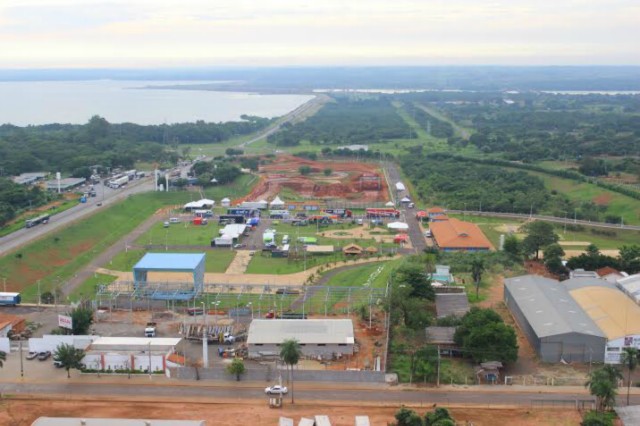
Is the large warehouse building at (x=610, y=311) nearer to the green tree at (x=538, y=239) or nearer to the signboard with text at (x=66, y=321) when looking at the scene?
the green tree at (x=538, y=239)

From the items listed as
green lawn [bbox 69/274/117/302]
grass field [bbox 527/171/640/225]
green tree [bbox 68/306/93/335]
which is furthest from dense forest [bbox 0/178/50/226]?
grass field [bbox 527/171/640/225]

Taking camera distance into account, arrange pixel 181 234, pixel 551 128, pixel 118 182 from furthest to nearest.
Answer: pixel 551 128, pixel 118 182, pixel 181 234

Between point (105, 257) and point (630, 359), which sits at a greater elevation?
point (630, 359)

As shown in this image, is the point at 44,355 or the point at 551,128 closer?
the point at 44,355

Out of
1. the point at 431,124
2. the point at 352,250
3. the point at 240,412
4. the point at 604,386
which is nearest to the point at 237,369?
the point at 240,412

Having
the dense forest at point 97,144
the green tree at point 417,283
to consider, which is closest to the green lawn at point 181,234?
the green tree at point 417,283

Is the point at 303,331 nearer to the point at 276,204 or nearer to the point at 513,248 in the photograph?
the point at 513,248
